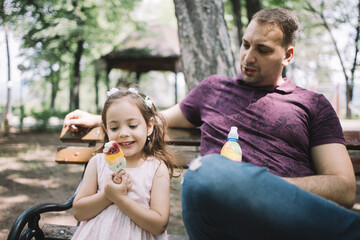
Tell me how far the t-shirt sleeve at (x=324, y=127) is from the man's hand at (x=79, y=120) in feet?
5.33

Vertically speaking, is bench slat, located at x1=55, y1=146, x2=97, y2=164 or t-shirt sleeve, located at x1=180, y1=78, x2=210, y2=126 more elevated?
t-shirt sleeve, located at x1=180, y1=78, x2=210, y2=126

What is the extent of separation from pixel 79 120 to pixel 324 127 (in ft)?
5.89

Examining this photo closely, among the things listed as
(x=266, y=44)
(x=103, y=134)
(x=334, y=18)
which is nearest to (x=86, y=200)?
(x=103, y=134)

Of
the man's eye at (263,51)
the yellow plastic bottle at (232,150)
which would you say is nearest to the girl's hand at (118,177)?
the yellow plastic bottle at (232,150)

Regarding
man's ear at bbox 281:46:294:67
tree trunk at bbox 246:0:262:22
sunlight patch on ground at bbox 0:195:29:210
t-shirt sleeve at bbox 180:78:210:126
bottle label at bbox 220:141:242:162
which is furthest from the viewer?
tree trunk at bbox 246:0:262:22

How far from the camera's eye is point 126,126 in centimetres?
188

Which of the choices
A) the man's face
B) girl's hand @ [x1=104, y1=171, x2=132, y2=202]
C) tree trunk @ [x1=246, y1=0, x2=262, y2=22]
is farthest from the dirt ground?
tree trunk @ [x1=246, y1=0, x2=262, y2=22]

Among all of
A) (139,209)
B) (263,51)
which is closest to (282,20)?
(263,51)

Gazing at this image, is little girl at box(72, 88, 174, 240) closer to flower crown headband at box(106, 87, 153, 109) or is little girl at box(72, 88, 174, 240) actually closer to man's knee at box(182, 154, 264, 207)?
flower crown headband at box(106, 87, 153, 109)

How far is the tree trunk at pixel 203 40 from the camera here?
3.53m

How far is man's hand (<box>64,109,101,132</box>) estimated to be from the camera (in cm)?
235

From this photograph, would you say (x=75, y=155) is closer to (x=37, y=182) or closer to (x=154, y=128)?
(x=154, y=128)

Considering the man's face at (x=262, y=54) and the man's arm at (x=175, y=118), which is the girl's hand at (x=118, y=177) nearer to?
the man's arm at (x=175, y=118)

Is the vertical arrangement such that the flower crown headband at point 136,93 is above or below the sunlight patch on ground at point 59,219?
above
